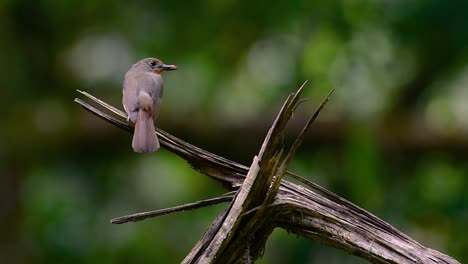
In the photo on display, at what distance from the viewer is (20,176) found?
7.95m

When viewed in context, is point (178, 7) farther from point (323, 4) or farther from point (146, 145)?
point (146, 145)

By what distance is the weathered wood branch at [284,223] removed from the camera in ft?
7.24

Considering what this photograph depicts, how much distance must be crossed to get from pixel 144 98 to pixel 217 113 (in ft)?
10.4

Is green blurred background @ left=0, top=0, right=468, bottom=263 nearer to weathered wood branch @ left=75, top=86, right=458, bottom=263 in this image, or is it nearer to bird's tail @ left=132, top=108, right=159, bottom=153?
bird's tail @ left=132, top=108, right=159, bottom=153

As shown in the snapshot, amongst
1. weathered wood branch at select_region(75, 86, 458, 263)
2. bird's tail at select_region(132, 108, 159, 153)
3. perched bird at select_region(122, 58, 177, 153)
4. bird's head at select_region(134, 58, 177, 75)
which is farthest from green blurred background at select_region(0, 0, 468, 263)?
weathered wood branch at select_region(75, 86, 458, 263)

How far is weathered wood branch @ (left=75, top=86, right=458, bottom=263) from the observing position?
221 centimetres

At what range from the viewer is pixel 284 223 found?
7.52 ft

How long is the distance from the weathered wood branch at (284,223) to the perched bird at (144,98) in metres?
0.96

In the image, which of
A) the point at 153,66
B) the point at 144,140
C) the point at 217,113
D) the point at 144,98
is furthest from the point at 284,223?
the point at 217,113

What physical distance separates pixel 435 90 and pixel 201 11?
6.05 feet

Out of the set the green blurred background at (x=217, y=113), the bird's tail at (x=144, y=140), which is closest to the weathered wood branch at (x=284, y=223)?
the bird's tail at (x=144, y=140)

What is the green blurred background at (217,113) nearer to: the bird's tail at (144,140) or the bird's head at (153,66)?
the bird's head at (153,66)

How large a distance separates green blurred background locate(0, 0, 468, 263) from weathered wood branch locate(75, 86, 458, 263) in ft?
13.4

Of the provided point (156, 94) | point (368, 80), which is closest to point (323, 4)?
point (368, 80)
